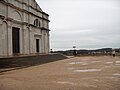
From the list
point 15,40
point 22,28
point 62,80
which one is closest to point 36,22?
point 22,28

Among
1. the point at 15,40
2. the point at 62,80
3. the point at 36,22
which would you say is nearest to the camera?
the point at 62,80

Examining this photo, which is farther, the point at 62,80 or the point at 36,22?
the point at 36,22

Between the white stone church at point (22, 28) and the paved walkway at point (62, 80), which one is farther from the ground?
the white stone church at point (22, 28)

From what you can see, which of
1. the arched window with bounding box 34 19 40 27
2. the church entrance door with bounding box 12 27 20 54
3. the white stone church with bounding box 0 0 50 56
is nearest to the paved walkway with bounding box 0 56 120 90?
the white stone church with bounding box 0 0 50 56

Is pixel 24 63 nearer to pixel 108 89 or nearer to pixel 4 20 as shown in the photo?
pixel 4 20

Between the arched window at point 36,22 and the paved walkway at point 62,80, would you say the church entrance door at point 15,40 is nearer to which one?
the arched window at point 36,22

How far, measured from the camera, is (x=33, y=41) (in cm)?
3416

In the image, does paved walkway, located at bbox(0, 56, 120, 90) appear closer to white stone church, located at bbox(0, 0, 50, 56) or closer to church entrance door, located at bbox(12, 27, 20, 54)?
white stone church, located at bbox(0, 0, 50, 56)

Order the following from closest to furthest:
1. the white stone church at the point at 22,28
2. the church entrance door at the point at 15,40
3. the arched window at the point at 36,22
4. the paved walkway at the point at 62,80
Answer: the paved walkway at the point at 62,80, the white stone church at the point at 22,28, the church entrance door at the point at 15,40, the arched window at the point at 36,22

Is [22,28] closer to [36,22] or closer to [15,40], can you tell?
[15,40]

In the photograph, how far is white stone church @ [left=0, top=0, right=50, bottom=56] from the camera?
83.2 feet

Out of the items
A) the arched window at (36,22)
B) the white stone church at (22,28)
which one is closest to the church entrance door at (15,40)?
the white stone church at (22,28)

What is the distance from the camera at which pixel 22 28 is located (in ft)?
99.7

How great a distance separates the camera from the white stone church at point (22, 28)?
83.2ft
